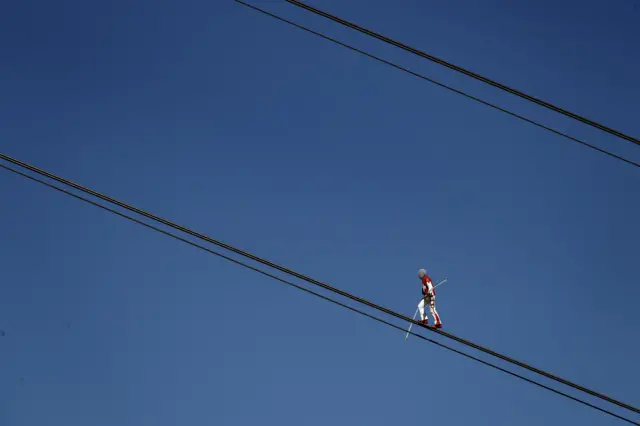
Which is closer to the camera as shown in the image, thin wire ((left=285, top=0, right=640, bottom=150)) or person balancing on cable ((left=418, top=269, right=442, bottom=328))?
thin wire ((left=285, top=0, right=640, bottom=150))

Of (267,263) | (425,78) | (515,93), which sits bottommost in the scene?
(267,263)

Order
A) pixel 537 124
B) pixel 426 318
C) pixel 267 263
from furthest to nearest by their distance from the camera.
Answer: pixel 426 318
pixel 537 124
pixel 267 263

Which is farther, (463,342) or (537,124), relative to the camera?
(537,124)

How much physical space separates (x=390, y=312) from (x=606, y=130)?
4.97 meters

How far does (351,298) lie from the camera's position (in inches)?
699

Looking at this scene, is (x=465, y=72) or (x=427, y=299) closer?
(x=465, y=72)

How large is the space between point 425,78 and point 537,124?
242 centimetres

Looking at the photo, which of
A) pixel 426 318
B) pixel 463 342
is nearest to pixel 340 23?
pixel 463 342

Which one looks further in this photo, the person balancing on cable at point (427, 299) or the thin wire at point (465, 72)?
the person balancing on cable at point (427, 299)

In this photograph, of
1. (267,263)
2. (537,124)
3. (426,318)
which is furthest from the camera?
(426,318)

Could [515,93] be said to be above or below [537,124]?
below

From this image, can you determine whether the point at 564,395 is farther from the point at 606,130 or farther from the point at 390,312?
the point at 606,130

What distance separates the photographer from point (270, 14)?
21078 millimetres

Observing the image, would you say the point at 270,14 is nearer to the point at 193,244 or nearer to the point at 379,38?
the point at 379,38
